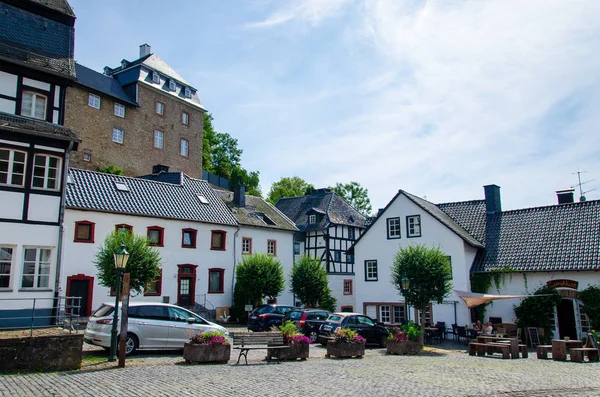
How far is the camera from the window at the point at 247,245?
3544cm

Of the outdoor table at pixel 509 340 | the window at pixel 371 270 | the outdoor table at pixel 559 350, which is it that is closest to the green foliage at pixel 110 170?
the window at pixel 371 270

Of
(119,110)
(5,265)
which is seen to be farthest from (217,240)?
(119,110)

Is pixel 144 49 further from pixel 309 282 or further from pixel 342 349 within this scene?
pixel 342 349

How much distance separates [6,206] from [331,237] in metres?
30.5

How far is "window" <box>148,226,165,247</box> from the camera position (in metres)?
29.3

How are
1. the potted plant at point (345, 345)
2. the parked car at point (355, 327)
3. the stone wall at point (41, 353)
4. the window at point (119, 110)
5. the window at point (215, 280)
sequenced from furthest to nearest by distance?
the window at point (119, 110) < the window at point (215, 280) < the parked car at point (355, 327) < the potted plant at point (345, 345) < the stone wall at point (41, 353)

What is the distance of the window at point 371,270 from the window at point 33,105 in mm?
19760

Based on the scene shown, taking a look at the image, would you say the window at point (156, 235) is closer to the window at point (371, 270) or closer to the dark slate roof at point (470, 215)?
the window at point (371, 270)

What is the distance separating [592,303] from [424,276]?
7.48 m

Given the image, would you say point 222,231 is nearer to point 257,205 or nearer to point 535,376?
point 257,205

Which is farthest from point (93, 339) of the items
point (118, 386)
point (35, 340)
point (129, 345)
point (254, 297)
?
point (254, 297)

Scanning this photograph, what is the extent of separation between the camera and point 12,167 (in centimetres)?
1681

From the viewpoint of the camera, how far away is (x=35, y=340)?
12211 mm

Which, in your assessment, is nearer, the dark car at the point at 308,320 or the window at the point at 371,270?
the dark car at the point at 308,320
